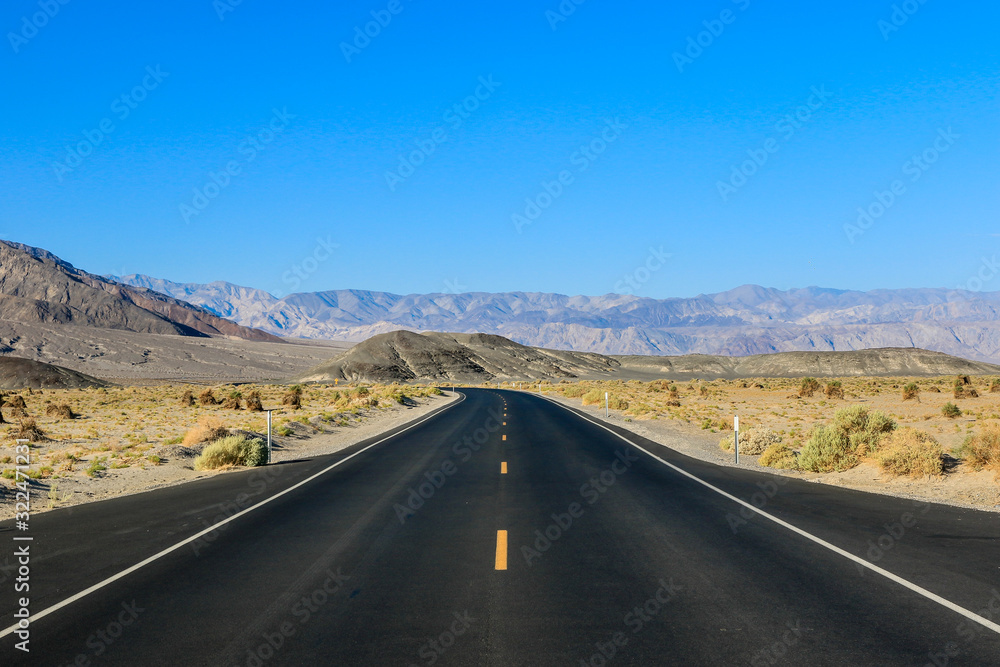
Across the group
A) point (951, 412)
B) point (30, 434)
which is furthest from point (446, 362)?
point (30, 434)

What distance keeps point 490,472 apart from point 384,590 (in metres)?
9.08

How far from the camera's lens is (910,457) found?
1455 centimetres

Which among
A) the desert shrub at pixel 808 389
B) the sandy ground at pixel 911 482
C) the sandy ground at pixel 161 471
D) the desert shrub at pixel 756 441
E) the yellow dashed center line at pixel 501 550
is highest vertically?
the desert shrub at pixel 808 389

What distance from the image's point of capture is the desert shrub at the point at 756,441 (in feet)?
69.9

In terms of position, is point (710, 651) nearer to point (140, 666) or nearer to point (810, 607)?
point (810, 607)

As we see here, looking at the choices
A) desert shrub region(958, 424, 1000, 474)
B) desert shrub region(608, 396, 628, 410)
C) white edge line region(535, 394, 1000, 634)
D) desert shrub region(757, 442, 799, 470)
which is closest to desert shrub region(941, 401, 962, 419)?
desert shrub region(608, 396, 628, 410)

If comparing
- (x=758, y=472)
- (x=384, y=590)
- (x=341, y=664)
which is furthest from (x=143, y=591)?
(x=758, y=472)

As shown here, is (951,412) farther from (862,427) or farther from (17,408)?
(17,408)

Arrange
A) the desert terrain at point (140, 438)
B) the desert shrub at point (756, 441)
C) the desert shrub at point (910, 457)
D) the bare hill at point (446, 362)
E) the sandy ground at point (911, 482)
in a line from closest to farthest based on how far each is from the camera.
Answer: the sandy ground at point (911, 482)
the desert shrub at point (910, 457)
the desert terrain at point (140, 438)
the desert shrub at point (756, 441)
the bare hill at point (446, 362)

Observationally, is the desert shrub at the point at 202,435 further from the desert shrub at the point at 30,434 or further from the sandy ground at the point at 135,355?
the sandy ground at the point at 135,355

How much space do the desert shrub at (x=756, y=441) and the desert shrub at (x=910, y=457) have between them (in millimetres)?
5896

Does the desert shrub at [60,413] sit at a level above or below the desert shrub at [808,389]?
below

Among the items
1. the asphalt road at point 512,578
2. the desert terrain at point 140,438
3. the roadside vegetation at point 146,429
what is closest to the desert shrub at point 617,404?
the desert terrain at point 140,438

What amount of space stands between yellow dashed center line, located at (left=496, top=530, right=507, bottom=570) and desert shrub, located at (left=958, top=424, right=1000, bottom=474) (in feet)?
33.4
